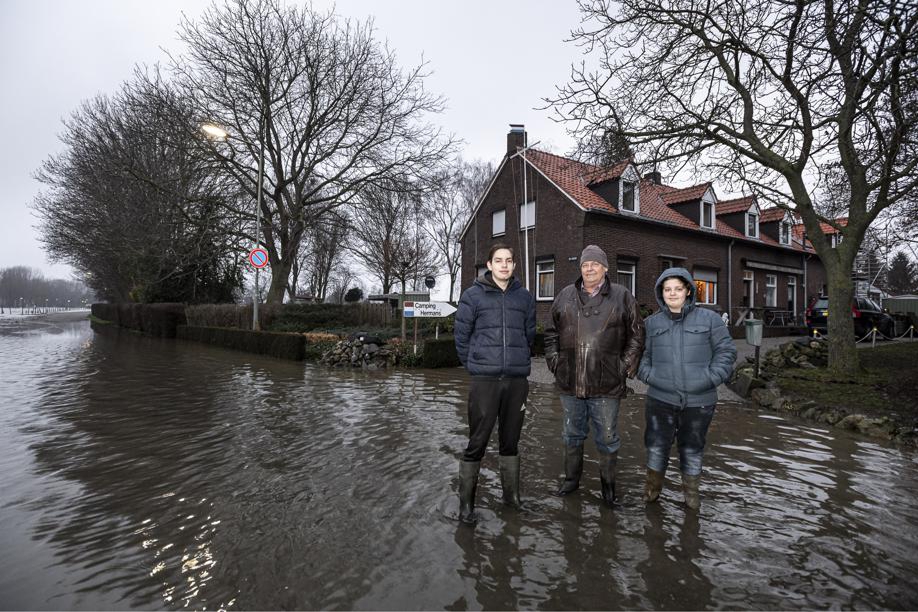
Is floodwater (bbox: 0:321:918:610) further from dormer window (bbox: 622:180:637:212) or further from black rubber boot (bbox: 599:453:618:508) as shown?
dormer window (bbox: 622:180:637:212)

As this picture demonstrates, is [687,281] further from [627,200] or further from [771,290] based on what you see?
[771,290]

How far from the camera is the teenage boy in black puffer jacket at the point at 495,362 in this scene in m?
3.26

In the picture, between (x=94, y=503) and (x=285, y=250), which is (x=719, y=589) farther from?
(x=285, y=250)

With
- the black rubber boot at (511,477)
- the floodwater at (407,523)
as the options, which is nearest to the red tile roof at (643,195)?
the floodwater at (407,523)

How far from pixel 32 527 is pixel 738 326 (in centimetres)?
2271

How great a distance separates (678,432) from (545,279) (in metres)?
15.0

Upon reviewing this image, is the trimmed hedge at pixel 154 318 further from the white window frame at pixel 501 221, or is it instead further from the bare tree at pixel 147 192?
the white window frame at pixel 501 221

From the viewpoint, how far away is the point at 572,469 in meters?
3.70

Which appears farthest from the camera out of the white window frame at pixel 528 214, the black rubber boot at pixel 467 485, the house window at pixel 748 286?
the house window at pixel 748 286

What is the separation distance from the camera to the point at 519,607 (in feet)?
7.52

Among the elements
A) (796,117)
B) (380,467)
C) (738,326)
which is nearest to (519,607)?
(380,467)

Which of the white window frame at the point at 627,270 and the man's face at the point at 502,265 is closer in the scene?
the man's face at the point at 502,265

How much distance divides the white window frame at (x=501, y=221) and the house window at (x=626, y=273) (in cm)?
540

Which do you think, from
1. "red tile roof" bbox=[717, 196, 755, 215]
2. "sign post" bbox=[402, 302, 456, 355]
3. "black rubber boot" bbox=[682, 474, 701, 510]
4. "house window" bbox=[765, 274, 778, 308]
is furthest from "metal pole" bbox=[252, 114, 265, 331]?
"house window" bbox=[765, 274, 778, 308]
